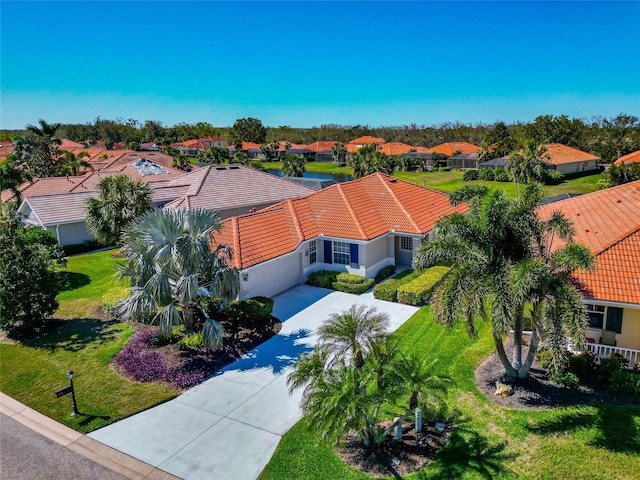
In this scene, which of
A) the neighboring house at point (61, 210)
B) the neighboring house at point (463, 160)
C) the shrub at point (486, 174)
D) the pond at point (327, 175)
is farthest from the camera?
the neighboring house at point (463, 160)

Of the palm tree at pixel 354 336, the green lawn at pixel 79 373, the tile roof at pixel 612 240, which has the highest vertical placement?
the tile roof at pixel 612 240

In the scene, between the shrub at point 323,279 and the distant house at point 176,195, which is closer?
the shrub at point 323,279

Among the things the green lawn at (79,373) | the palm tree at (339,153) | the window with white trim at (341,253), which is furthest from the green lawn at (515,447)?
the palm tree at (339,153)

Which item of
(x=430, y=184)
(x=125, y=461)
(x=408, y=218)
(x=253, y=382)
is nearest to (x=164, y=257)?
(x=253, y=382)

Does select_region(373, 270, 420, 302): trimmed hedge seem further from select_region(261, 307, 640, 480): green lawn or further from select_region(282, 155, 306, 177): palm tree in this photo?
select_region(282, 155, 306, 177): palm tree

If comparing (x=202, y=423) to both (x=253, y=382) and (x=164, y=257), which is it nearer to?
(x=253, y=382)

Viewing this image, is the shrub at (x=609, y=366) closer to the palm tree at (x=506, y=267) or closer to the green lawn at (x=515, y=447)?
the green lawn at (x=515, y=447)
